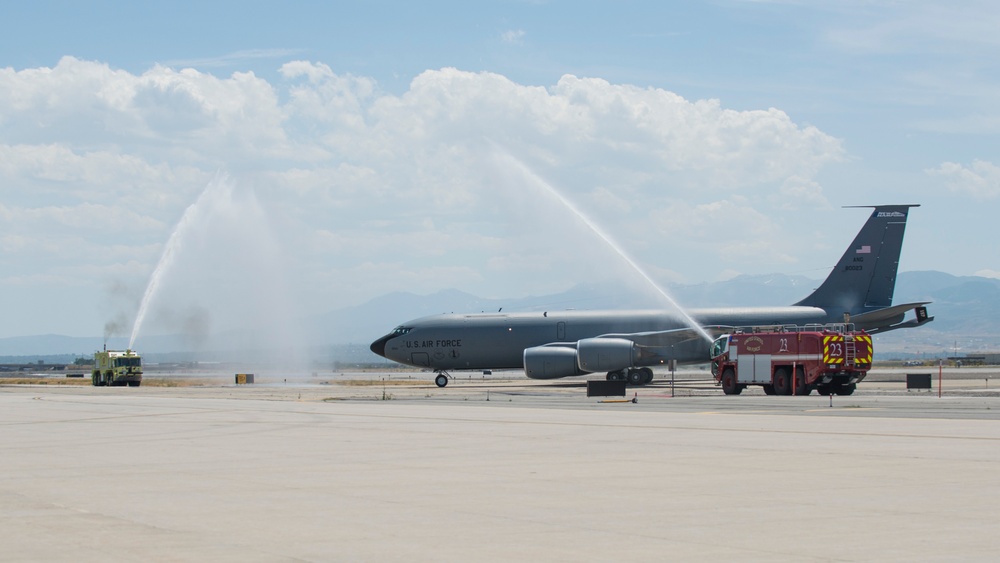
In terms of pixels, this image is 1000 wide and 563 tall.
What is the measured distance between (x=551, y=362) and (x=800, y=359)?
69.5 feet

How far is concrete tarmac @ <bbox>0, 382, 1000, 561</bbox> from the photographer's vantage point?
36.8 ft

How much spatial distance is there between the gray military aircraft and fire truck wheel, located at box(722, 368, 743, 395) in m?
12.8

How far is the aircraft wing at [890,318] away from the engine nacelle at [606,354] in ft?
43.4

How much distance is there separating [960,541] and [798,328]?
3671 cm

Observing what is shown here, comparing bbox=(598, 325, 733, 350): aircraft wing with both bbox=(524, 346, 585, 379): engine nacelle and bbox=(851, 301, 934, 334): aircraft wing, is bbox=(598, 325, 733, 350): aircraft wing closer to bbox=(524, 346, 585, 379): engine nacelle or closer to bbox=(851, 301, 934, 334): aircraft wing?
bbox=(524, 346, 585, 379): engine nacelle

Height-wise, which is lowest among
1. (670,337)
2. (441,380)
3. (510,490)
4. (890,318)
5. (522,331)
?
(510,490)

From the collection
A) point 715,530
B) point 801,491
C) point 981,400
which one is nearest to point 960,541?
point 715,530

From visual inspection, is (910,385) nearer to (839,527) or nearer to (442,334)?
(442,334)

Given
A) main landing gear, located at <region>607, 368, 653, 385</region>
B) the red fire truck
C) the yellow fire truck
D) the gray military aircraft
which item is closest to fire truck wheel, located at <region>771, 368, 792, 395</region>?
the red fire truck

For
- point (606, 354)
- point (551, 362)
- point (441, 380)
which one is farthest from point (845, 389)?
point (441, 380)

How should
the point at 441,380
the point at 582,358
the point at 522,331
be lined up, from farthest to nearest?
the point at 441,380
the point at 522,331
the point at 582,358

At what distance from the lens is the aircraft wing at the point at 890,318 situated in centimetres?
6000

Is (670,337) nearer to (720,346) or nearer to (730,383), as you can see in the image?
(720,346)

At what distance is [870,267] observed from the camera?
2566 inches
